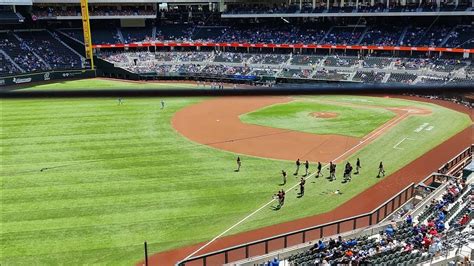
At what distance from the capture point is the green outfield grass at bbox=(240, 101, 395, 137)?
109ft

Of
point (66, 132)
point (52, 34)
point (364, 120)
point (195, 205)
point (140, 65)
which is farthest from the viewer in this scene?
point (52, 34)

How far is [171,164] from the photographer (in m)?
25.1

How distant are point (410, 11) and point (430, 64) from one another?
30.2ft

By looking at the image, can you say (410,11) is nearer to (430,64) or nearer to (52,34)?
(430,64)

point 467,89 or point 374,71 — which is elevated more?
point 467,89

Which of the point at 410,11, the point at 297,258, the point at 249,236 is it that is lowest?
the point at 249,236

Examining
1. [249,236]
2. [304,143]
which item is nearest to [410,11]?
[304,143]

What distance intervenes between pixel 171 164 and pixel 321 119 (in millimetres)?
15860

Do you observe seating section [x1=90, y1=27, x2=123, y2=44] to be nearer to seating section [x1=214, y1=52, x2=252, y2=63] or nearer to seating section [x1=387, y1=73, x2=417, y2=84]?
seating section [x1=214, y1=52, x2=252, y2=63]

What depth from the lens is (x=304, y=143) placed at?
29.5 m

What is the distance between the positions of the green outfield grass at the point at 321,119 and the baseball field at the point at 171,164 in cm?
10

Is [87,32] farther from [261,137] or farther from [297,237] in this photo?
[297,237]

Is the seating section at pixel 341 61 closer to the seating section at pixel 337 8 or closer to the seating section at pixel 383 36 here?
the seating section at pixel 383 36

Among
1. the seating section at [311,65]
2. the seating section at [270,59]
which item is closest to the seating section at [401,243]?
the seating section at [311,65]
